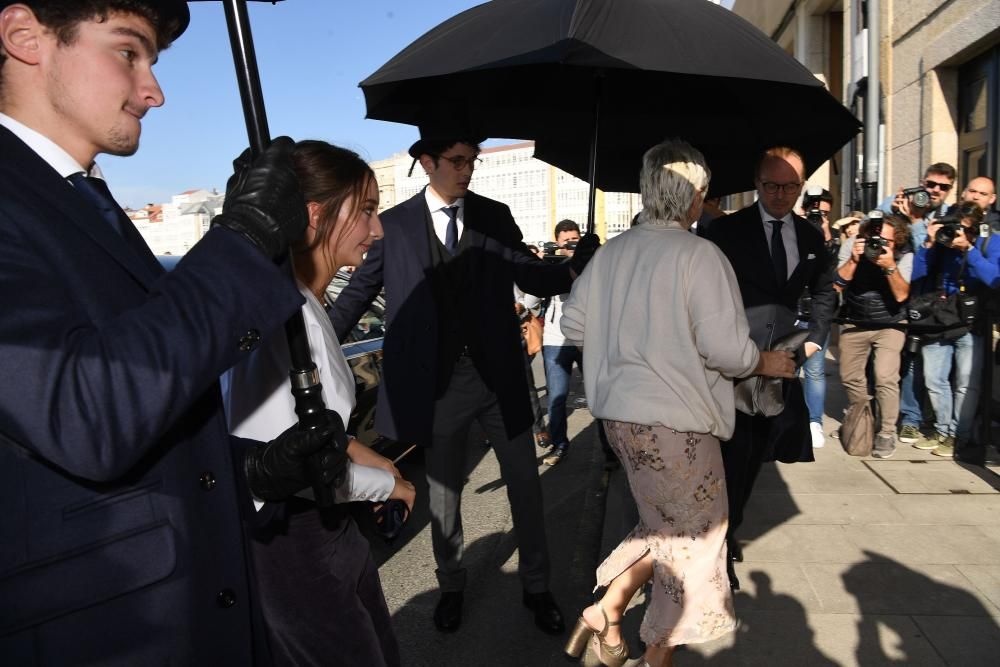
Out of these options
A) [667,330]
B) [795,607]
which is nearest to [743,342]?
[667,330]

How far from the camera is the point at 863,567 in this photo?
3656 millimetres

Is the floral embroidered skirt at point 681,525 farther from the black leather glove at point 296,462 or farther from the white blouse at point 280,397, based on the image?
the black leather glove at point 296,462

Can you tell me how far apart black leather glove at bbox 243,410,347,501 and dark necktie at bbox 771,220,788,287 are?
2.64 meters

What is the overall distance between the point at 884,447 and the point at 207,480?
555 cm

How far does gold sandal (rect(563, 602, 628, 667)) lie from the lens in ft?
9.48

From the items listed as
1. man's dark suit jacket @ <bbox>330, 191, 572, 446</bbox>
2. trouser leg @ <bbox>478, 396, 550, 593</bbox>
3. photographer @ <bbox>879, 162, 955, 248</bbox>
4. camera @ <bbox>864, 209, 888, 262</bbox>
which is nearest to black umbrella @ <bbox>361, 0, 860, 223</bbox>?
man's dark suit jacket @ <bbox>330, 191, 572, 446</bbox>

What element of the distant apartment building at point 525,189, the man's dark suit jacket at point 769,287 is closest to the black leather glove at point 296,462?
the man's dark suit jacket at point 769,287

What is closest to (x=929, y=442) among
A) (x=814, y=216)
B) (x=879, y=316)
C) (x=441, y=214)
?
(x=879, y=316)

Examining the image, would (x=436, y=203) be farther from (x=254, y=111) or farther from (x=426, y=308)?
(x=254, y=111)

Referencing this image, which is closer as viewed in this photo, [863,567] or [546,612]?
[546,612]

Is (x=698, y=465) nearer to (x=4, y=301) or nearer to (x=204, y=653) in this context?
(x=204, y=653)

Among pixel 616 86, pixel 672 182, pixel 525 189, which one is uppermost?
pixel 525 189

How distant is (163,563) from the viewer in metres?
1.19

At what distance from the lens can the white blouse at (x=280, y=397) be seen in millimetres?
1668
